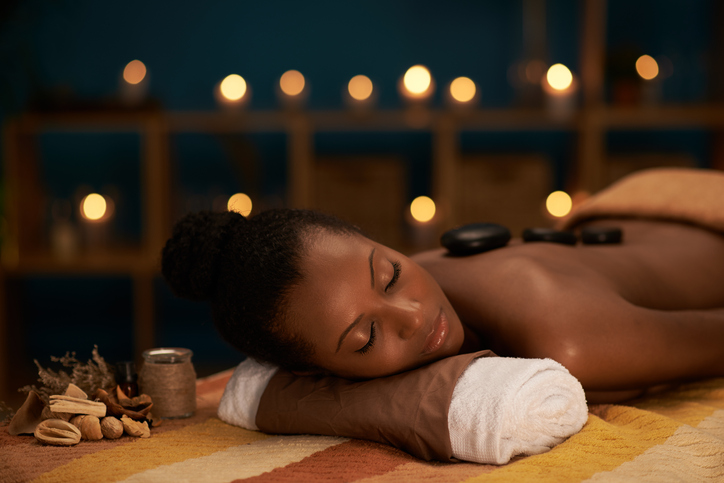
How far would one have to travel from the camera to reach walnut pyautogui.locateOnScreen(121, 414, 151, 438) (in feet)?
3.27

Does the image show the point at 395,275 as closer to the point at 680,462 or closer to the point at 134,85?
the point at 680,462

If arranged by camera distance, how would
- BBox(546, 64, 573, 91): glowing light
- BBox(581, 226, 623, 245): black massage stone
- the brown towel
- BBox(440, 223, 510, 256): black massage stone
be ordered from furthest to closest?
BBox(546, 64, 573, 91): glowing light < the brown towel < BBox(581, 226, 623, 245): black massage stone < BBox(440, 223, 510, 256): black massage stone

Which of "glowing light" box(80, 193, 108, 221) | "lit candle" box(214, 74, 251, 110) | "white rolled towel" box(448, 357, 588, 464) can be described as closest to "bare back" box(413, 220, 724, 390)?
"white rolled towel" box(448, 357, 588, 464)

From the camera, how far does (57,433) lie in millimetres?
958

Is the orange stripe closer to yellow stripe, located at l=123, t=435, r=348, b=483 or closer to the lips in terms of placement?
yellow stripe, located at l=123, t=435, r=348, b=483

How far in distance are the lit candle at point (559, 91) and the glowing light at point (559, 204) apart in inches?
13.0

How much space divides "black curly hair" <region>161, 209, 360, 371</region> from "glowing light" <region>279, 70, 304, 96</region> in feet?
6.08

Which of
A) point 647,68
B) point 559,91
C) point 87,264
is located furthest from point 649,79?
point 87,264

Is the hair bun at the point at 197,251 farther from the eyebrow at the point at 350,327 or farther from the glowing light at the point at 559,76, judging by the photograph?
the glowing light at the point at 559,76

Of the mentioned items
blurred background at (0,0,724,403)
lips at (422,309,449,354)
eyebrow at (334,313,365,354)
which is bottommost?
lips at (422,309,449,354)

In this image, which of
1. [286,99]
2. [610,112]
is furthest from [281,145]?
[610,112]

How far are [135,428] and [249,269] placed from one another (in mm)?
297

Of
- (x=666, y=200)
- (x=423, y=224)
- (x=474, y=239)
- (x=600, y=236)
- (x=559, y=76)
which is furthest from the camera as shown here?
(x=423, y=224)

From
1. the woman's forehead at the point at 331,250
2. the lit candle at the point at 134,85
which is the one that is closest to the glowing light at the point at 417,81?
the lit candle at the point at 134,85
